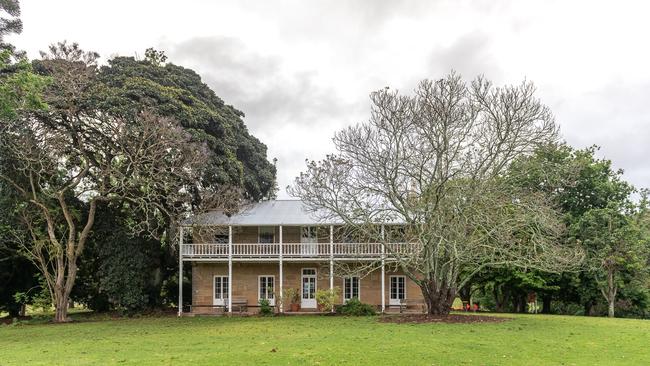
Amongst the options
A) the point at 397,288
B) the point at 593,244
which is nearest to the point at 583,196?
the point at 593,244

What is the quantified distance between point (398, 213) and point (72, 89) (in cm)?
1478

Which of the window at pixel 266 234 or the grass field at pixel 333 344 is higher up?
the window at pixel 266 234

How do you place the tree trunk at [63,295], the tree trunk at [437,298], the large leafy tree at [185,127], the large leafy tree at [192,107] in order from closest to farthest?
the tree trunk at [437,298] < the large leafy tree at [192,107] < the large leafy tree at [185,127] < the tree trunk at [63,295]

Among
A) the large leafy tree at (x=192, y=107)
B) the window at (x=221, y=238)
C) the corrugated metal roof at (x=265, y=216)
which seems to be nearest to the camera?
the large leafy tree at (x=192, y=107)

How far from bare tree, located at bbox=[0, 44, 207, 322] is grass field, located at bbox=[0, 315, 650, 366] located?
5.64 metres

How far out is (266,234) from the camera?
2997cm

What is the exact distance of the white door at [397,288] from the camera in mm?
29203

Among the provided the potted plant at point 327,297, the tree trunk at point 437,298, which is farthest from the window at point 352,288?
the tree trunk at point 437,298

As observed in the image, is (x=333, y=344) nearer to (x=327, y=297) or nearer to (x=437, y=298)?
(x=437, y=298)

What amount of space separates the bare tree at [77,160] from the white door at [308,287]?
7638 mm

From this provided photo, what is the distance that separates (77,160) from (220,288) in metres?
10.0

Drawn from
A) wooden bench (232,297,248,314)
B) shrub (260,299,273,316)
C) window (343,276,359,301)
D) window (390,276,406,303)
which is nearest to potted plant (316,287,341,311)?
shrub (260,299,273,316)

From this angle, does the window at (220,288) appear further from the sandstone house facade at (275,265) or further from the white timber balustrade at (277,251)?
the white timber balustrade at (277,251)

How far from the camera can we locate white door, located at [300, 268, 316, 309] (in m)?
29.2
